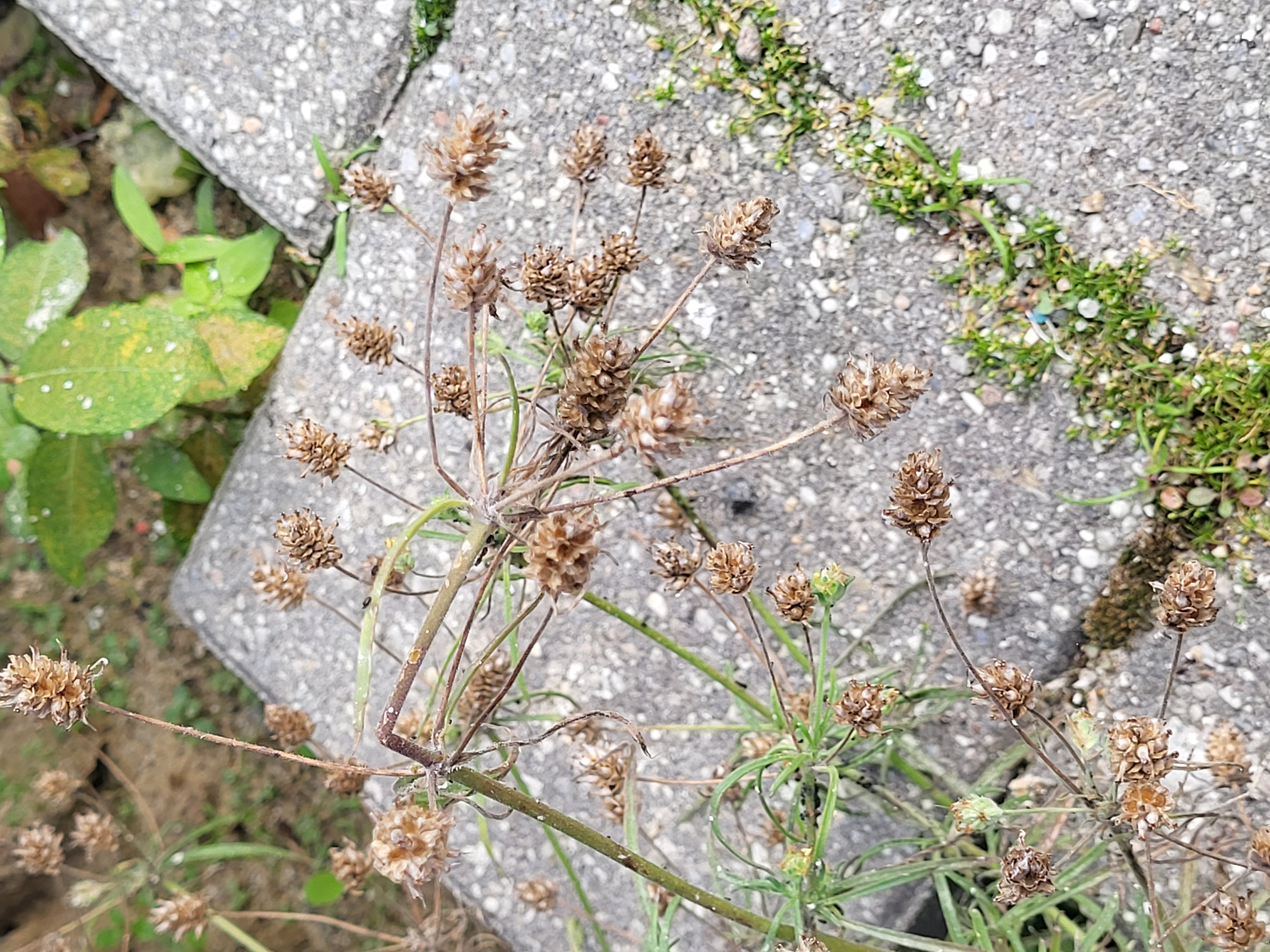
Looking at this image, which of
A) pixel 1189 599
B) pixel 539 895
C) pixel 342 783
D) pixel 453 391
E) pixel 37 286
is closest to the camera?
pixel 1189 599

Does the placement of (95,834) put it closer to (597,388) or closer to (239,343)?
(239,343)

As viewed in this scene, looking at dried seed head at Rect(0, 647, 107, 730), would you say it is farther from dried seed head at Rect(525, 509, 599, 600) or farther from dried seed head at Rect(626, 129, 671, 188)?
dried seed head at Rect(626, 129, 671, 188)

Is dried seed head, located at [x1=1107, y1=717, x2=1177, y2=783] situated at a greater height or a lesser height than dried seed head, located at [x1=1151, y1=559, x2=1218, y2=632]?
lesser

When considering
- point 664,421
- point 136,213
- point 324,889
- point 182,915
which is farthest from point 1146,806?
point 136,213

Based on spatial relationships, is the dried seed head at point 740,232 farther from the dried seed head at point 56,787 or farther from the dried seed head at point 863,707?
the dried seed head at point 56,787

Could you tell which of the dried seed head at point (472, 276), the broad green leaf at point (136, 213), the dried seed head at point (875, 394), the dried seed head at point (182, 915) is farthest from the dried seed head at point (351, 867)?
the broad green leaf at point (136, 213)

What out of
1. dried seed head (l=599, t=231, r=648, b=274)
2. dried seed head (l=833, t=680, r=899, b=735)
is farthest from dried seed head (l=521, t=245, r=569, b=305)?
dried seed head (l=833, t=680, r=899, b=735)
